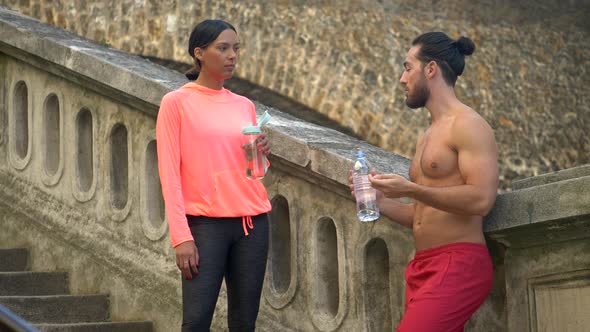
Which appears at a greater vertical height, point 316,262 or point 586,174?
point 586,174

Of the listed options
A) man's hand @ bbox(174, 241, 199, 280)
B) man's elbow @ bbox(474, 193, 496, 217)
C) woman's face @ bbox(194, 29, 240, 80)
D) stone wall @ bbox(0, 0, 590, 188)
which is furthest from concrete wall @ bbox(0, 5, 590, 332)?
stone wall @ bbox(0, 0, 590, 188)

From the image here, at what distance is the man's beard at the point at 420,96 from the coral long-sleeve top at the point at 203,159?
0.77 metres

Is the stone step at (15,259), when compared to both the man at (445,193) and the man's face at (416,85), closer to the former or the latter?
the man at (445,193)

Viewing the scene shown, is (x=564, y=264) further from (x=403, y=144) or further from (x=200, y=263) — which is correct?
(x=403, y=144)

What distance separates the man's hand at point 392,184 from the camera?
5.02 m

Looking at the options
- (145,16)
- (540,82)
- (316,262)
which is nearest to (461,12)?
(540,82)

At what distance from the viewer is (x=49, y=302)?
6.97 meters

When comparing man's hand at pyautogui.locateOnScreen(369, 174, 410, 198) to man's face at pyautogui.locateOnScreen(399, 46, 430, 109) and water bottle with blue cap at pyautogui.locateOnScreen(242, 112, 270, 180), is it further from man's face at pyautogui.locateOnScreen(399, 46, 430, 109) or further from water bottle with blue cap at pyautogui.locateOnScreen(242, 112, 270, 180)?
water bottle with blue cap at pyautogui.locateOnScreen(242, 112, 270, 180)

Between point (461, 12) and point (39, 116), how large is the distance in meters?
6.77

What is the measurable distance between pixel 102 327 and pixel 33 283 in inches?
28.6

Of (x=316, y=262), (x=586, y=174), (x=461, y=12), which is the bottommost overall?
(x=316, y=262)

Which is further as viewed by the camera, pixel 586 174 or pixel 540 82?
pixel 540 82

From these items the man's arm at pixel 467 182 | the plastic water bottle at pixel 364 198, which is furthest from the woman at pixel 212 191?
the man's arm at pixel 467 182

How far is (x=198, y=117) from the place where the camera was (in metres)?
5.55
